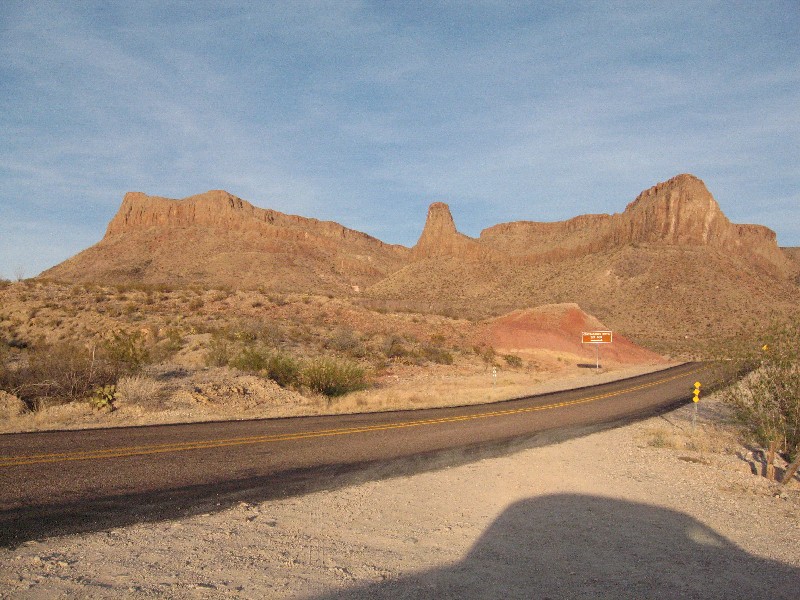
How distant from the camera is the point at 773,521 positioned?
7715mm

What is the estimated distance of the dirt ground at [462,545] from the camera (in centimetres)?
496

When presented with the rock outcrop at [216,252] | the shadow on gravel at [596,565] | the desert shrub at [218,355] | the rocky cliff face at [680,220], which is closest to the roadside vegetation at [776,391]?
the shadow on gravel at [596,565]

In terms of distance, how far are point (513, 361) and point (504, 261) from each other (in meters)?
73.1

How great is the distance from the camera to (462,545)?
6.30 m

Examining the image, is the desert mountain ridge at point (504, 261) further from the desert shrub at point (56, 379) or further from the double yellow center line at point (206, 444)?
the double yellow center line at point (206, 444)

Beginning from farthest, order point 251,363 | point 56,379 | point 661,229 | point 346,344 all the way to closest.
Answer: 1. point 661,229
2. point 346,344
3. point 251,363
4. point 56,379

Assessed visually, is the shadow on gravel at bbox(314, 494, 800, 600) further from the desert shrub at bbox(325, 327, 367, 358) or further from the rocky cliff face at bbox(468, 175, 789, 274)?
the rocky cliff face at bbox(468, 175, 789, 274)

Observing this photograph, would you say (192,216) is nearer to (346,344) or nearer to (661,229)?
(661,229)

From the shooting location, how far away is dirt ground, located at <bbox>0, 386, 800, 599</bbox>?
4.96 meters

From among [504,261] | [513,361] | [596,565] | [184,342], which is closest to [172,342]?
[184,342]

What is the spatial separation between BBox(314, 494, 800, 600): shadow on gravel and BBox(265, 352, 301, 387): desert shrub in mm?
14094

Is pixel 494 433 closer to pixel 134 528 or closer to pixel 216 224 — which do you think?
pixel 134 528

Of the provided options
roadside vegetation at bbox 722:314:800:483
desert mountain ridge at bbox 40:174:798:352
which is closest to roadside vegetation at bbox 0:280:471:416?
roadside vegetation at bbox 722:314:800:483

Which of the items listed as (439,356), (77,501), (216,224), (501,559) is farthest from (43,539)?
(216,224)
